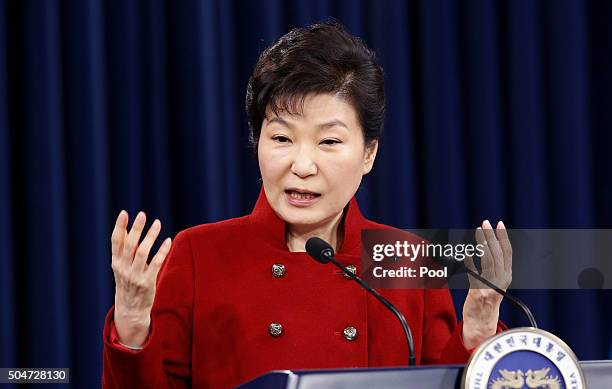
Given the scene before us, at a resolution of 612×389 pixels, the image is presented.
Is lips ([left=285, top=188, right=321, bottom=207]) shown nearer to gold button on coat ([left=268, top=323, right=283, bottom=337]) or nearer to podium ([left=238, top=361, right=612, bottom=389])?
gold button on coat ([left=268, top=323, right=283, bottom=337])

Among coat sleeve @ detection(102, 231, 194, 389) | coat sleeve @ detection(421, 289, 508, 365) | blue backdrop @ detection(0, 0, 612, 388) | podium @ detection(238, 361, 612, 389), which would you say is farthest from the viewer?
blue backdrop @ detection(0, 0, 612, 388)

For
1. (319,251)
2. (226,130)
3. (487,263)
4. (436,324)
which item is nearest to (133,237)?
(319,251)

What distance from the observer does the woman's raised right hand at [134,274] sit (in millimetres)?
1367

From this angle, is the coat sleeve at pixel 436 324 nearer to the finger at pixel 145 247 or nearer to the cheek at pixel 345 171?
the cheek at pixel 345 171

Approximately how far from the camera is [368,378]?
1.05 m

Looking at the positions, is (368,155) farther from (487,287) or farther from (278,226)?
(487,287)

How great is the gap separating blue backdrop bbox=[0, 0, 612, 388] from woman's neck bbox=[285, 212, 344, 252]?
0.67m

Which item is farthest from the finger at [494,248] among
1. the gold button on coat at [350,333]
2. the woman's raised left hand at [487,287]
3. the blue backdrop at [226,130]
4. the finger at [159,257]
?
the blue backdrop at [226,130]

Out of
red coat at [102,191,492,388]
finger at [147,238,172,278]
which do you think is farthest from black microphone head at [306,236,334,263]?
red coat at [102,191,492,388]

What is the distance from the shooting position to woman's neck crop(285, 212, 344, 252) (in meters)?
1.74

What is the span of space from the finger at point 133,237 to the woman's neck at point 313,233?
41cm

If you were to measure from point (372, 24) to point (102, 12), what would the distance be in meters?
0.69

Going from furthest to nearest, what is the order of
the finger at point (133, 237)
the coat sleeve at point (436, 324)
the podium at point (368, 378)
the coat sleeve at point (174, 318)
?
the coat sleeve at point (436, 324), the coat sleeve at point (174, 318), the finger at point (133, 237), the podium at point (368, 378)

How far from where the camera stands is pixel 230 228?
1.79 meters
